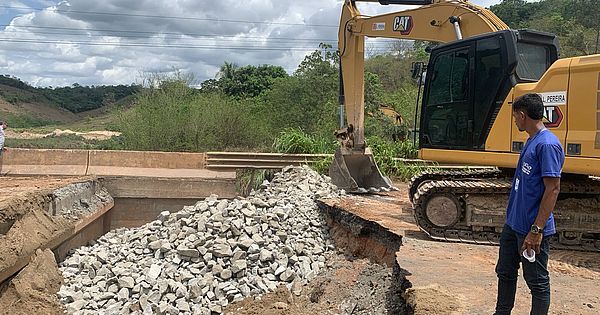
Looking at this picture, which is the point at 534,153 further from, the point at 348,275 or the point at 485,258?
the point at 348,275

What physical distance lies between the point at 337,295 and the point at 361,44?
186 inches

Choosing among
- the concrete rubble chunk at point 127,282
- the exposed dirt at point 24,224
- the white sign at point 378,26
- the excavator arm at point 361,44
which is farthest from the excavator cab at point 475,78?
the exposed dirt at point 24,224

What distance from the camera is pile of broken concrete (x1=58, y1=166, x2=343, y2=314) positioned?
21.8ft

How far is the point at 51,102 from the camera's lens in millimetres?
61250

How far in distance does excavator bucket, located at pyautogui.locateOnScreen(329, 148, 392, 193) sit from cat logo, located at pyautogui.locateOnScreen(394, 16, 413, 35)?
7.59 ft

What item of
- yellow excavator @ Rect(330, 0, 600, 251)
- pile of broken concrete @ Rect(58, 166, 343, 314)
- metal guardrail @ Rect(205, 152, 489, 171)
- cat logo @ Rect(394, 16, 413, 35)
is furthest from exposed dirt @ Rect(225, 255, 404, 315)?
metal guardrail @ Rect(205, 152, 489, 171)

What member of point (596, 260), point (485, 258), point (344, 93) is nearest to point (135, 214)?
point (344, 93)

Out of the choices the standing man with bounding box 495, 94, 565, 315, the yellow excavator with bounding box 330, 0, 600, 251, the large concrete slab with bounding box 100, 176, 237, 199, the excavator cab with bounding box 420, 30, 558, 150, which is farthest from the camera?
the large concrete slab with bounding box 100, 176, 237, 199

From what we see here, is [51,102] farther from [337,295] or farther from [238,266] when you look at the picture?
[337,295]

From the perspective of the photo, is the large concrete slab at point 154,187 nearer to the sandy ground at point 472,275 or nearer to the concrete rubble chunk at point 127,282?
the concrete rubble chunk at point 127,282

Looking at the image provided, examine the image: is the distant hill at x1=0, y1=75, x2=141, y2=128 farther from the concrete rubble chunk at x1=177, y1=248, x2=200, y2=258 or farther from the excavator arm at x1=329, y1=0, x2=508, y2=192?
the concrete rubble chunk at x1=177, y1=248, x2=200, y2=258

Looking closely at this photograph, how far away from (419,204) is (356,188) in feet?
10.5

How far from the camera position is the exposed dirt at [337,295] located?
5406mm

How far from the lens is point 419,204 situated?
6.06 metres
